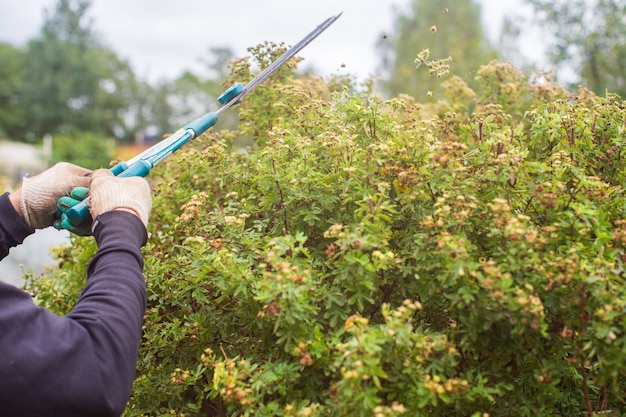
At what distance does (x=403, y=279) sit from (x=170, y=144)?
1323 millimetres

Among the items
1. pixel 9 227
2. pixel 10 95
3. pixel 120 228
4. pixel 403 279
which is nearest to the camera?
pixel 120 228

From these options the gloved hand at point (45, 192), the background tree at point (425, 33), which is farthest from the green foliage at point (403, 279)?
the background tree at point (425, 33)

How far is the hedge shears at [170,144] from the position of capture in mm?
2443

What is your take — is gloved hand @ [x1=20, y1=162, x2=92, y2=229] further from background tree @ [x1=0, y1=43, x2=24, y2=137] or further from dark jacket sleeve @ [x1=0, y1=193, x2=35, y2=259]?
background tree @ [x1=0, y1=43, x2=24, y2=137]

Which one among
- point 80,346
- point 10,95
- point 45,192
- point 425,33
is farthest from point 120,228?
point 10,95

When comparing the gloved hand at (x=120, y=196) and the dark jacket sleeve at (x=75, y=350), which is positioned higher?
the gloved hand at (x=120, y=196)

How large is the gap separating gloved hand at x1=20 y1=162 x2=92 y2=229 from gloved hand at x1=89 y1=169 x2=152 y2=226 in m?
0.41

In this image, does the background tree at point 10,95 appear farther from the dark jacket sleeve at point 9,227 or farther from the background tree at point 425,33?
the dark jacket sleeve at point 9,227

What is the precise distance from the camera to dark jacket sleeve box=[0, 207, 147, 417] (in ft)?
5.62

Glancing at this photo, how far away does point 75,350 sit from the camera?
1.77 meters

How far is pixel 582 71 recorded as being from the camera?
13.3 meters

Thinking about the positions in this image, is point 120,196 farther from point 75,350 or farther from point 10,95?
point 10,95

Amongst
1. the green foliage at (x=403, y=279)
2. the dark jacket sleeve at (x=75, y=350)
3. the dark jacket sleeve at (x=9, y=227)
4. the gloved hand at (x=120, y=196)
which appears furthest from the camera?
the dark jacket sleeve at (x=9, y=227)

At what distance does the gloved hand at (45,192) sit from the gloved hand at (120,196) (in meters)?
0.41
